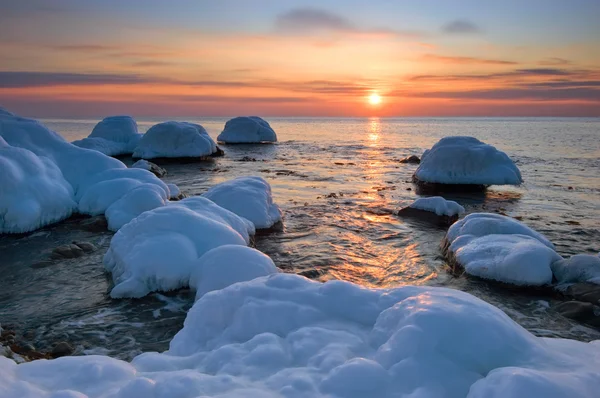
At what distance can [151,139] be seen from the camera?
34.9m

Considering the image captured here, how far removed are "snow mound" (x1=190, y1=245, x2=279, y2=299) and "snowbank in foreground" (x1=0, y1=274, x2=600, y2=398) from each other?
2.56 metres

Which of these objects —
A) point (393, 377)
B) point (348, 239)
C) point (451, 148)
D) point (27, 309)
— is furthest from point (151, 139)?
point (393, 377)

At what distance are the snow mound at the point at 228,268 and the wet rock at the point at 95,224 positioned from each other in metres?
6.39

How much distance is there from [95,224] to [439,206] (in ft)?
39.0

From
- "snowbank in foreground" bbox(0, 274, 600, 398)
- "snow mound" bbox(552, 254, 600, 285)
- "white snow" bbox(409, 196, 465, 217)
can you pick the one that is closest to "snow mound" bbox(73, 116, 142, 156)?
"white snow" bbox(409, 196, 465, 217)

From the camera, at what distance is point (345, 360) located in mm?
4262

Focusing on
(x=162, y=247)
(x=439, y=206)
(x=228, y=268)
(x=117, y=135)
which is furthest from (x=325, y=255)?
(x=117, y=135)

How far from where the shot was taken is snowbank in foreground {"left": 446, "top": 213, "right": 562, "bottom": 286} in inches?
374

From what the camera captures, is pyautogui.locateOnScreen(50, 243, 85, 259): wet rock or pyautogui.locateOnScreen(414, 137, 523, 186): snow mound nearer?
pyautogui.locateOnScreen(50, 243, 85, 259): wet rock

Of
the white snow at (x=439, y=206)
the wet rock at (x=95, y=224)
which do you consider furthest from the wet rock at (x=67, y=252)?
the white snow at (x=439, y=206)

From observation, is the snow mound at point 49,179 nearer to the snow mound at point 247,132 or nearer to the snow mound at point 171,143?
the snow mound at point 171,143

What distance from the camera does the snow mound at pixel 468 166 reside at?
837 inches

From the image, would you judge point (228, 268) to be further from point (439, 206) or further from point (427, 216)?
point (439, 206)

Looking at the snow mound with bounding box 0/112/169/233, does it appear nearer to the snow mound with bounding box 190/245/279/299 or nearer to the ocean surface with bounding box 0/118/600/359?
the ocean surface with bounding box 0/118/600/359
